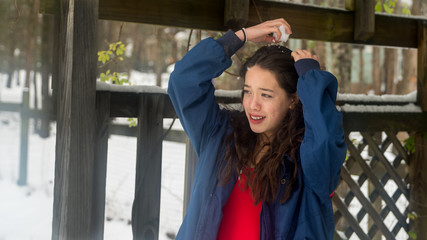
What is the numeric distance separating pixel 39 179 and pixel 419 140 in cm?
636

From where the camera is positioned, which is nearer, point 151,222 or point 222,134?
point 222,134

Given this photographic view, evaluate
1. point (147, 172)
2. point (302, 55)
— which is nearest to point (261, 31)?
point (302, 55)

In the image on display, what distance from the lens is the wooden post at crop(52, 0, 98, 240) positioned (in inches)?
67.1

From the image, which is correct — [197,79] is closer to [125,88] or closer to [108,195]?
[125,88]

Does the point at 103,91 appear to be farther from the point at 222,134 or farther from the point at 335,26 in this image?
the point at 335,26

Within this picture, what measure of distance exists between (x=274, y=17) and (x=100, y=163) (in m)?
1.15

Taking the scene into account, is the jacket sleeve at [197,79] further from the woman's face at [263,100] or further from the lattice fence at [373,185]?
the lattice fence at [373,185]

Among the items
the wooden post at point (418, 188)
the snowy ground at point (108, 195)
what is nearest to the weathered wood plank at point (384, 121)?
the wooden post at point (418, 188)

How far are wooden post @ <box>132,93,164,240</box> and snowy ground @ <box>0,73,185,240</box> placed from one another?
2.20 metres

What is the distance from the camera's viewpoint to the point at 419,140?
2.88m

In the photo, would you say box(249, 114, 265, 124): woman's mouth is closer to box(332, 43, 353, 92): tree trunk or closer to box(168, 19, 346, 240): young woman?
box(168, 19, 346, 240): young woman

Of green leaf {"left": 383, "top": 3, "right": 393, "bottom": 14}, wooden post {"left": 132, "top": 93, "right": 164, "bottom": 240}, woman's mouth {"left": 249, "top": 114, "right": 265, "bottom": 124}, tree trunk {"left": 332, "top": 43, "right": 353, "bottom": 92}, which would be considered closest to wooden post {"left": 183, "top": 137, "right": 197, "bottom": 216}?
wooden post {"left": 132, "top": 93, "right": 164, "bottom": 240}

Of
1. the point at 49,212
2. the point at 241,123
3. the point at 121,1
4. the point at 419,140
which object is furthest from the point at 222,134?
the point at 49,212

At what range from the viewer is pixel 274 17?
232 cm
